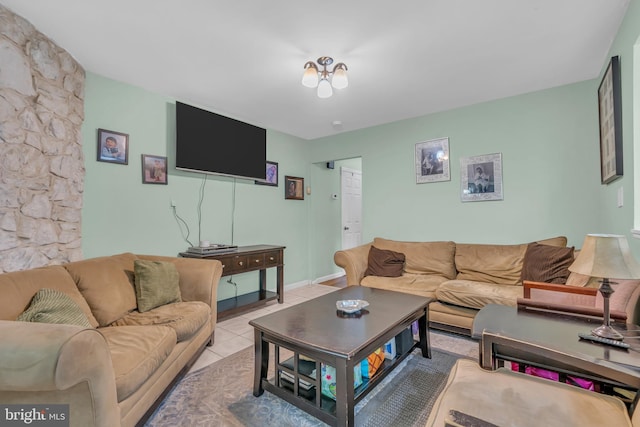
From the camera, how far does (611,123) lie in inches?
83.6

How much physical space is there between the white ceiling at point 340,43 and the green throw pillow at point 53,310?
176 centimetres

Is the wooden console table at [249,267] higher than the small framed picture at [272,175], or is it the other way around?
the small framed picture at [272,175]

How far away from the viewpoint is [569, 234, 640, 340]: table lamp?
1.17 meters

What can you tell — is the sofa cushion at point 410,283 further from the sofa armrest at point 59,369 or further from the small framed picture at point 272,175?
the sofa armrest at point 59,369

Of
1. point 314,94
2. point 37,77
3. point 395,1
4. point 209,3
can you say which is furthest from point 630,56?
point 37,77

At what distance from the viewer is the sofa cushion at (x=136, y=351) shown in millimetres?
1288

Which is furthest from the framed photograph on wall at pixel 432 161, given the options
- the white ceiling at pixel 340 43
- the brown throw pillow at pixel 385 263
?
the brown throw pillow at pixel 385 263

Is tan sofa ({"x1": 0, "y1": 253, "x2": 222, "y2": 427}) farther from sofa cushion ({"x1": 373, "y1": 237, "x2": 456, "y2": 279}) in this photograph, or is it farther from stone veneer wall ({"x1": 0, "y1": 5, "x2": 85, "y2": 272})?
sofa cushion ({"x1": 373, "y1": 237, "x2": 456, "y2": 279})

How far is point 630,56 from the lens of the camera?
175 cm

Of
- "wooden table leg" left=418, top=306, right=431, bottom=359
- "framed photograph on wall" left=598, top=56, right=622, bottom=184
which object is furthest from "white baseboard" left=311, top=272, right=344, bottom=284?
"framed photograph on wall" left=598, top=56, right=622, bottom=184

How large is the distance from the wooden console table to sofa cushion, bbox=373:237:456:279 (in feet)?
5.04

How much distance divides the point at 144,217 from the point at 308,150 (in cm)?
280

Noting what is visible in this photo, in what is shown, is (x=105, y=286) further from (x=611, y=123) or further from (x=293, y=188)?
(x=611, y=123)

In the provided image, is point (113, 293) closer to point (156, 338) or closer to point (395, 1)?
point (156, 338)
